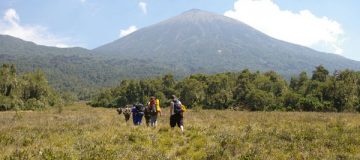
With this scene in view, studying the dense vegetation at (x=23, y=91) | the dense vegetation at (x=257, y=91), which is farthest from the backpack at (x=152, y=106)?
the dense vegetation at (x=23, y=91)

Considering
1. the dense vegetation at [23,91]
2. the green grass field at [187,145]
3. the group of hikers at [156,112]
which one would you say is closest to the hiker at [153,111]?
the group of hikers at [156,112]

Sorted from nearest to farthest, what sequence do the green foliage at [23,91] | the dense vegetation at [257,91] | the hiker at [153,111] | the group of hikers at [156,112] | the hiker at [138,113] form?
the group of hikers at [156,112] < the hiker at [153,111] < the hiker at [138,113] < the dense vegetation at [257,91] < the green foliage at [23,91]

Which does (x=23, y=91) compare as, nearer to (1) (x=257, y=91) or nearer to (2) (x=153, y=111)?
(1) (x=257, y=91)

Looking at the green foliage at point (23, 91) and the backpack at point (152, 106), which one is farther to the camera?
the green foliage at point (23, 91)

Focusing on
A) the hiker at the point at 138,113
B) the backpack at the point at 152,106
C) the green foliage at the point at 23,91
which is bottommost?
the green foliage at the point at 23,91

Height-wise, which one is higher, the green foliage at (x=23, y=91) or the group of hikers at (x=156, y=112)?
the group of hikers at (x=156, y=112)

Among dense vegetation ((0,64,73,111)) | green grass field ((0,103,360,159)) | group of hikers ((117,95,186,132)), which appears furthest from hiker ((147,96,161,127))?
dense vegetation ((0,64,73,111))

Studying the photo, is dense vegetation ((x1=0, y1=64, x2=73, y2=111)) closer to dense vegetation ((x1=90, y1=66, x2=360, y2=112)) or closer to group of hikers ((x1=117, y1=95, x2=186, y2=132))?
dense vegetation ((x1=90, y1=66, x2=360, y2=112))

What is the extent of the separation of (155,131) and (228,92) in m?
72.9

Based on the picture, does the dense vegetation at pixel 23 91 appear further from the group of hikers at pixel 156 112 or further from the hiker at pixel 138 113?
the group of hikers at pixel 156 112

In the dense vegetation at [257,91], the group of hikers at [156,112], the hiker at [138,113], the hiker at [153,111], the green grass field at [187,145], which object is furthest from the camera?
the dense vegetation at [257,91]

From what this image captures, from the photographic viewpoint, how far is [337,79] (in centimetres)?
7181

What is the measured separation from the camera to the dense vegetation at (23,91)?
83.2 m

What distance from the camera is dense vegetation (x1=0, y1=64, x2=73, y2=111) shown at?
273ft
